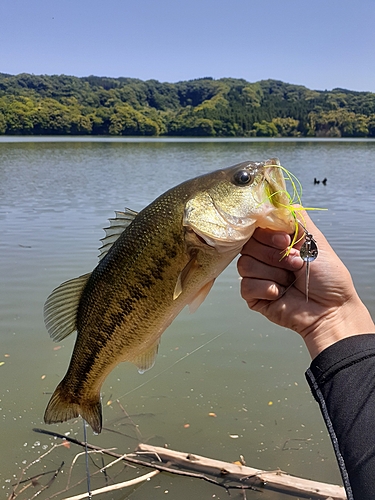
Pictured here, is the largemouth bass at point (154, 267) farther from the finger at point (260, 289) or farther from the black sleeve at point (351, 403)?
the black sleeve at point (351, 403)

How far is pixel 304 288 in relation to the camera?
2.74 m

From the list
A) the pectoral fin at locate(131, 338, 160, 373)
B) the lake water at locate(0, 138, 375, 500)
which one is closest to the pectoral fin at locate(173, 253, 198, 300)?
the pectoral fin at locate(131, 338, 160, 373)

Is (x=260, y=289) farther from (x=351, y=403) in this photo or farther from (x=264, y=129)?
(x=264, y=129)

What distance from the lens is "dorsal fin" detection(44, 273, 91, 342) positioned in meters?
2.82

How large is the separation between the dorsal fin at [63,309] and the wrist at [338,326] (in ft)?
4.60

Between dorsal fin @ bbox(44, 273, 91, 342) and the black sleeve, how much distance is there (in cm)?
145

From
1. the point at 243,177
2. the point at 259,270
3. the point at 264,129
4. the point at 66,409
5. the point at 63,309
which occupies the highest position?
the point at 264,129

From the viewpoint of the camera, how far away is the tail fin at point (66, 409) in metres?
2.83

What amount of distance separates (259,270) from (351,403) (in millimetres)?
930

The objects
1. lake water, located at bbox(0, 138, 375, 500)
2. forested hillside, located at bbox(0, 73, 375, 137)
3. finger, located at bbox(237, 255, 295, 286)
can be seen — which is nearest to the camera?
finger, located at bbox(237, 255, 295, 286)

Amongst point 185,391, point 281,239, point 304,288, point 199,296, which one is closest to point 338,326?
point 304,288

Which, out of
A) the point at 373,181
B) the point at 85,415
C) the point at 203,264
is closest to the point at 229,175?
the point at 203,264

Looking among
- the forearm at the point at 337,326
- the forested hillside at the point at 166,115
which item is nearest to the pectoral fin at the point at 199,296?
the forearm at the point at 337,326

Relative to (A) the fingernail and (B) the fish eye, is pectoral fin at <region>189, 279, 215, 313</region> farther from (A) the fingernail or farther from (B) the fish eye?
(B) the fish eye
